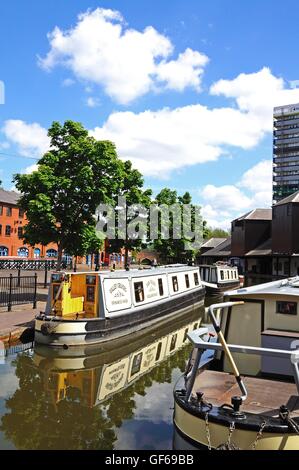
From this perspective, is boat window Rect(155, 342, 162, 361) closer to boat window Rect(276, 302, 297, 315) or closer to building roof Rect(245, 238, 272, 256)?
boat window Rect(276, 302, 297, 315)

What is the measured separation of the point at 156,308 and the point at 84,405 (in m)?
8.66

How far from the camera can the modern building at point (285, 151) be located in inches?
4545

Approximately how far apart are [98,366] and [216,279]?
60.6ft

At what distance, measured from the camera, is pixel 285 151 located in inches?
4688

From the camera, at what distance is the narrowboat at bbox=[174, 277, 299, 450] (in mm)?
4793

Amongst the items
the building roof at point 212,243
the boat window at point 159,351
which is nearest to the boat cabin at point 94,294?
the boat window at point 159,351

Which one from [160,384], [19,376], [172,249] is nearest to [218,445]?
[160,384]

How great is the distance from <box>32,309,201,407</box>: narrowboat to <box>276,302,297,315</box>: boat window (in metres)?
4.03

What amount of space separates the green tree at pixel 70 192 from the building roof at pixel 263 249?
77.0ft

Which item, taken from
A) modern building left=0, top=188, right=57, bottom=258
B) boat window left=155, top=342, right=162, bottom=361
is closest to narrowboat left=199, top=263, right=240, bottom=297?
boat window left=155, top=342, right=162, bottom=361

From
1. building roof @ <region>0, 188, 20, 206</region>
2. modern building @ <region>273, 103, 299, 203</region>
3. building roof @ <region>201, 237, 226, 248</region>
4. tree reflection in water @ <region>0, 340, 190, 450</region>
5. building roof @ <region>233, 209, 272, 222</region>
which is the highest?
modern building @ <region>273, 103, 299, 203</region>

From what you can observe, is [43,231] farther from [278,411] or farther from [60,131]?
[278,411]

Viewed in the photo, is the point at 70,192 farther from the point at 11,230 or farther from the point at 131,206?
the point at 11,230

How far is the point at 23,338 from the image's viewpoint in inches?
500
